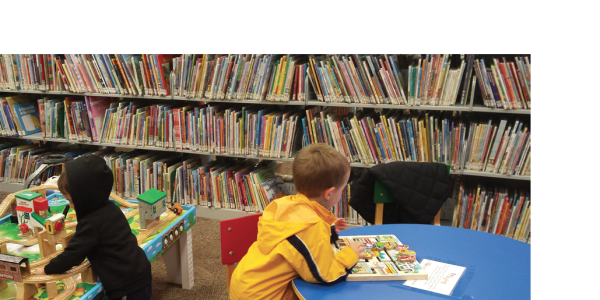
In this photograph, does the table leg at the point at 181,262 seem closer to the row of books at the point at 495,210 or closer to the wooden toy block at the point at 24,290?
the wooden toy block at the point at 24,290

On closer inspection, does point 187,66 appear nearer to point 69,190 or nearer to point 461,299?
point 69,190

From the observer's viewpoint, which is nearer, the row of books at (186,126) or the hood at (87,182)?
the hood at (87,182)

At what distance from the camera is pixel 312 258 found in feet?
4.32

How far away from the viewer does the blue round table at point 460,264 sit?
1.31 metres

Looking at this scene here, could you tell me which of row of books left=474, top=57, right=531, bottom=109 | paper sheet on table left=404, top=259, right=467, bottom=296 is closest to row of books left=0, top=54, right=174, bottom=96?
row of books left=474, top=57, right=531, bottom=109

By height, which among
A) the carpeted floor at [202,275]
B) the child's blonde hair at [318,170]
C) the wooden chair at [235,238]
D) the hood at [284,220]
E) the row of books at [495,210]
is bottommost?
the carpeted floor at [202,275]

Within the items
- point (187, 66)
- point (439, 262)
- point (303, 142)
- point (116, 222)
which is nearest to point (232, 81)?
point (187, 66)

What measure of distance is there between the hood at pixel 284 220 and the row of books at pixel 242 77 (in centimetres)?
173

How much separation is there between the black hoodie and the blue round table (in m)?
0.78

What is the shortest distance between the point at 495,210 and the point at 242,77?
2.12 meters

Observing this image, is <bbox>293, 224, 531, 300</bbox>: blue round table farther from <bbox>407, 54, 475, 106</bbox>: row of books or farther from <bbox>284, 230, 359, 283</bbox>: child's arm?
<bbox>407, 54, 475, 106</bbox>: row of books

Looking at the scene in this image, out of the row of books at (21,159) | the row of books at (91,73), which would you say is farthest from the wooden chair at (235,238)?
the row of books at (21,159)

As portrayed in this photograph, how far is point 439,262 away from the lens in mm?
1498

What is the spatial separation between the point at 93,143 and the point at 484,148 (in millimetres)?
3276
